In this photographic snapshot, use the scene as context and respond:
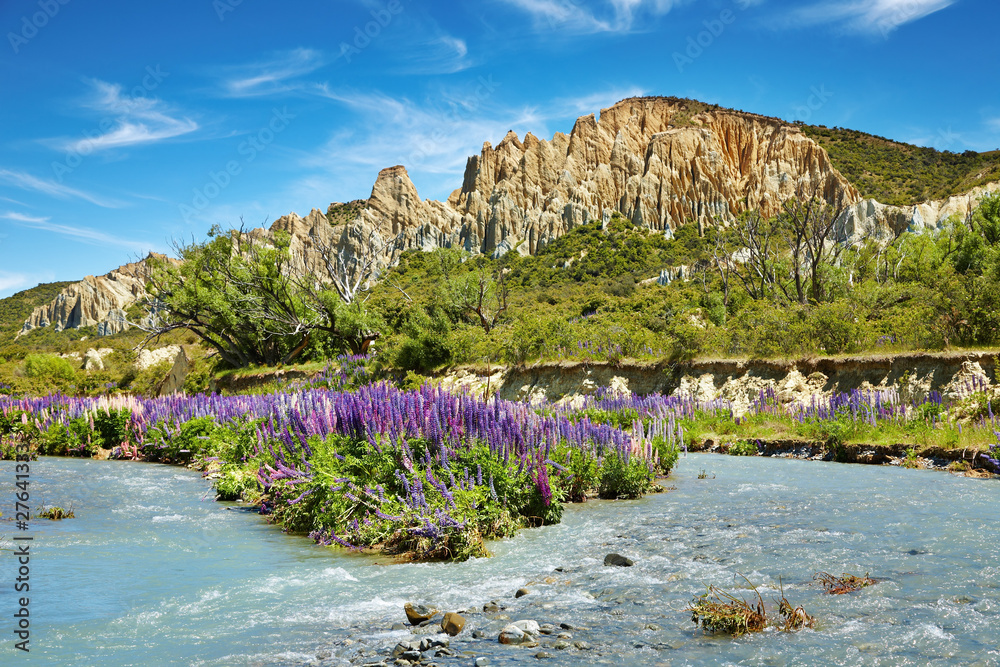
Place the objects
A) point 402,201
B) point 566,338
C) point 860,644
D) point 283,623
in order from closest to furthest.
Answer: point 860,644 < point 283,623 < point 566,338 < point 402,201

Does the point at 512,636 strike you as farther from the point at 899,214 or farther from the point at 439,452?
the point at 899,214

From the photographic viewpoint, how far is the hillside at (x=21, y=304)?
124062mm

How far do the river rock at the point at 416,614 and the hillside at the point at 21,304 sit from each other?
439 feet

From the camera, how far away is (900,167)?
367 ft

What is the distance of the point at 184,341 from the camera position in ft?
182

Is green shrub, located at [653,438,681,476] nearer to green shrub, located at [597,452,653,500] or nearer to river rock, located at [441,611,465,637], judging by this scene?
green shrub, located at [597,452,653,500]

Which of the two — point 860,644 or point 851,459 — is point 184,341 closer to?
point 851,459

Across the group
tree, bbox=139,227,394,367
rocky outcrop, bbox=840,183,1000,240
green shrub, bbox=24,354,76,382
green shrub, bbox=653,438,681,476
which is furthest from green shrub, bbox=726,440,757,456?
rocky outcrop, bbox=840,183,1000,240

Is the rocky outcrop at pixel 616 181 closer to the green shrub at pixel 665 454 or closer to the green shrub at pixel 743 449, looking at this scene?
the green shrub at pixel 743 449

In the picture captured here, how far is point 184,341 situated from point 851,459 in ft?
180

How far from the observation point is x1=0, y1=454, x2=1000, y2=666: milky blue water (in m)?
3.76

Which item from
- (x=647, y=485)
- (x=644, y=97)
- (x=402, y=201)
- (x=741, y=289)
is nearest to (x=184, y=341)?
(x=741, y=289)

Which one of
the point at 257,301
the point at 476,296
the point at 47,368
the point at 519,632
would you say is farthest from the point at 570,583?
the point at 47,368

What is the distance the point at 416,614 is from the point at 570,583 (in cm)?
144
